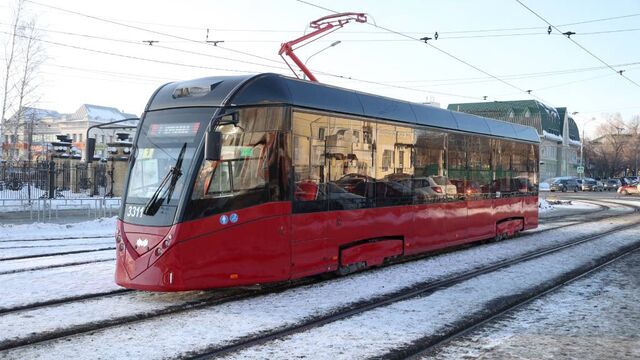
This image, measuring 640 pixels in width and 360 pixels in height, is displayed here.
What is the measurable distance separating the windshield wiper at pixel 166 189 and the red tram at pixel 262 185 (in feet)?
0.04

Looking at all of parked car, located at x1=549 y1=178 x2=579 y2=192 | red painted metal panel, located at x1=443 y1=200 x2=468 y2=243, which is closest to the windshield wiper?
red painted metal panel, located at x1=443 y1=200 x2=468 y2=243

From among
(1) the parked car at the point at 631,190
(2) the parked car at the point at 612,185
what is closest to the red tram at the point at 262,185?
(1) the parked car at the point at 631,190

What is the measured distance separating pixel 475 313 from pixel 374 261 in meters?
2.84

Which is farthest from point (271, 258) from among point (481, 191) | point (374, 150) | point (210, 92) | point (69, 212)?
point (69, 212)

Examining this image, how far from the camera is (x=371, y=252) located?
1003cm

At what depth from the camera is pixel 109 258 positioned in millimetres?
11648

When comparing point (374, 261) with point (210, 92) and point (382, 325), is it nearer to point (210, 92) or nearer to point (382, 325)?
point (382, 325)

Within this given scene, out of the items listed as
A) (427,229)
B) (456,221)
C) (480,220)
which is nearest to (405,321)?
(427,229)

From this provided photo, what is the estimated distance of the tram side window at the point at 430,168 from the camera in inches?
453

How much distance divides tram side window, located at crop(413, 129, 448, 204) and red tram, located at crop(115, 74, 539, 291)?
251 mm

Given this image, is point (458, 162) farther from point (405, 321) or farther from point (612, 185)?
point (612, 185)

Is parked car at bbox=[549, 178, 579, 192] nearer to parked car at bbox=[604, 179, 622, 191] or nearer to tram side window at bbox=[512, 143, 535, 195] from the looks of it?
parked car at bbox=[604, 179, 622, 191]

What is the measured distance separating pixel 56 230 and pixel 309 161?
40.7ft

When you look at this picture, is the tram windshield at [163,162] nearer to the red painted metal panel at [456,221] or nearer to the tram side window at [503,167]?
the red painted metal panel at [456,221]
